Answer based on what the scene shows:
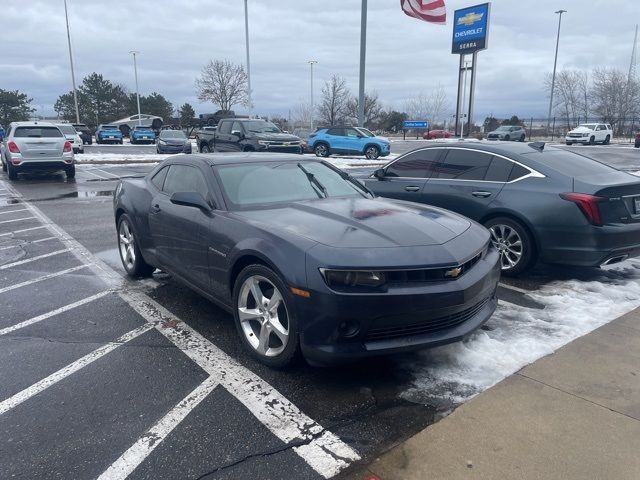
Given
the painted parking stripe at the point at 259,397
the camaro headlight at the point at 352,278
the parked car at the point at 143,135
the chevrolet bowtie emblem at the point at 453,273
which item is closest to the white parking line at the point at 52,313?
the painted parking stripe at the point at 259,397

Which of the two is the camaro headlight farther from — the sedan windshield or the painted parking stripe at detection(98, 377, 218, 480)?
the sedan windshield

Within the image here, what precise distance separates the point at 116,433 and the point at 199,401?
53 cm

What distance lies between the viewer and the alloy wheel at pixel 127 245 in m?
5.90

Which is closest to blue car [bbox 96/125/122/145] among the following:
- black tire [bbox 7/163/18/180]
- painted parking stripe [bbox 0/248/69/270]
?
black tire [bbox 7/163/18/180]

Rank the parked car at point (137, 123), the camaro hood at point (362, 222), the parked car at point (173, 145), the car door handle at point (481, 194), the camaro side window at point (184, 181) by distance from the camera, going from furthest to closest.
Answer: the parked car at point (137, 123) → the parked car at point (173, 145) → the car door handle at point (481, 194) → the camaro side window at point (184, 181) → the camaro hood at point (362, 222)

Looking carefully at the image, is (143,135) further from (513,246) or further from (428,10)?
(513,246)

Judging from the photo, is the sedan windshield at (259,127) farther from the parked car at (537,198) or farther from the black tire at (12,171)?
the parked car at (537,198)

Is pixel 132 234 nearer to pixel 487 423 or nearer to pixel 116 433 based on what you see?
pixel 116 433

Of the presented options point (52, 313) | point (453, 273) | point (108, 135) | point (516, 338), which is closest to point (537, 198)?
point (516, 338)

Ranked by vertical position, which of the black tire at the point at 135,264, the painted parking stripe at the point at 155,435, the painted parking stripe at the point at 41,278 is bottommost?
the painted parking stripe at the point at 41,278

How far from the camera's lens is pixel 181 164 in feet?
17.1

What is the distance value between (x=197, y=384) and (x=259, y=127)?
676 inches

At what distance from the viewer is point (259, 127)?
19.8 meters

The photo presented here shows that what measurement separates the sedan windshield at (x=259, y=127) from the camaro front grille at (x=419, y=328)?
1686 cm
